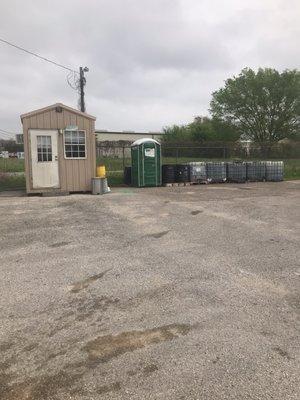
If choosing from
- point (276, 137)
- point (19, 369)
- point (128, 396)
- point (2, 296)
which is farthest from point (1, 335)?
point (276, 137)

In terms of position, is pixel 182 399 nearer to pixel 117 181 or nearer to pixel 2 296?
pixel 2 296

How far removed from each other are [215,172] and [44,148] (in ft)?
25.7

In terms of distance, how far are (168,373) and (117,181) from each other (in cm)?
1470

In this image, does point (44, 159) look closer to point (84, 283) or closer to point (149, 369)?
point (84, 283)

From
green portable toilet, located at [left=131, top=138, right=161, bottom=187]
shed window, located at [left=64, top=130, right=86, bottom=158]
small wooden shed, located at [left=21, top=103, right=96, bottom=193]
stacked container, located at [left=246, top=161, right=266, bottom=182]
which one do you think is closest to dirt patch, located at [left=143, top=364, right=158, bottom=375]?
small wooden shed, located at [left=21, top=103, right=96, bottom=193]

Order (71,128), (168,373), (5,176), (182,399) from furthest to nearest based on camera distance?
(5,176), (71,128), (168,373), (182,399)

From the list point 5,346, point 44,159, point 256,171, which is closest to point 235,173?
point 256,171

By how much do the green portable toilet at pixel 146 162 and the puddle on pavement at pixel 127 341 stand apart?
12532mm

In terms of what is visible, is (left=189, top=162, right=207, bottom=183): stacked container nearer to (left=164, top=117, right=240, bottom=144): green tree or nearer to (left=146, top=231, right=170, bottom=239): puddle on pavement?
(left=146, top=231, right=170, bottom=239): puddle on pavement

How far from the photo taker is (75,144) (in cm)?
1390

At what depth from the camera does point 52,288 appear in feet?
15.1

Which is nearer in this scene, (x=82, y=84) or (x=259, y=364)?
(x=259, y=364)

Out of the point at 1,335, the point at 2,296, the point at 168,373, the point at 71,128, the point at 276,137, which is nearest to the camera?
the point at 168,373

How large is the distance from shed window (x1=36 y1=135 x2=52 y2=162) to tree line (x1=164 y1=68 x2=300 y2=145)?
102 ft
